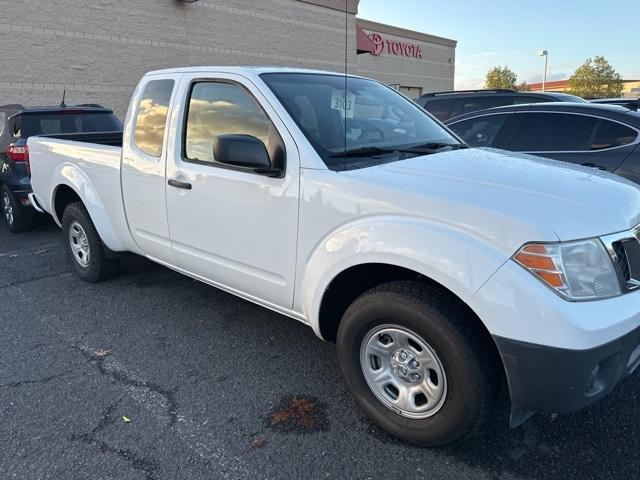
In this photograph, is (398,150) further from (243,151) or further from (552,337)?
(552,337)

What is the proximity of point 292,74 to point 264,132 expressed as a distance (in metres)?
0.60

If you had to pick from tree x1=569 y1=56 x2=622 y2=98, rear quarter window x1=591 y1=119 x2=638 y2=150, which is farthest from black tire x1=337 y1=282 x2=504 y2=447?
tree x1=569 y1=56 x2=622 y2=98

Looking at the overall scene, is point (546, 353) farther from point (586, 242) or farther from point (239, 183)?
point (239, 183)

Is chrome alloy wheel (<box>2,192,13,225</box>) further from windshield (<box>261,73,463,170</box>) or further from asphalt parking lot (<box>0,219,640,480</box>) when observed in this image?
windshield (<box>261,73,463,170</box>)

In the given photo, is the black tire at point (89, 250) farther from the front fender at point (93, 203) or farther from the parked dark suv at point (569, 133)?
the parked dark suv at point (569, 133)

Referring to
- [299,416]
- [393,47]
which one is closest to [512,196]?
[299,416]

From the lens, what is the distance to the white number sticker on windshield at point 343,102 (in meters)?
3.23

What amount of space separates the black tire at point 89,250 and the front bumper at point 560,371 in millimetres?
3786

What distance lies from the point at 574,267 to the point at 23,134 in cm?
714

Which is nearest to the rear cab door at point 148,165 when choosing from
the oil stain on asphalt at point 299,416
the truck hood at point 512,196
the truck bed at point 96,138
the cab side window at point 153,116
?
the cab side window at point 153,116

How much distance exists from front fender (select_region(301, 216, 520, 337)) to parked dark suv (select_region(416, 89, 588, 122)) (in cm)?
653

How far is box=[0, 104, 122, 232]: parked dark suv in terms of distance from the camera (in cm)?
673

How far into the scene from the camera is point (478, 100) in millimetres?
8328

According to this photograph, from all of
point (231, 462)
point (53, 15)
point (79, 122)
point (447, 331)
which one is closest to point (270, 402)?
point (231, 462)
